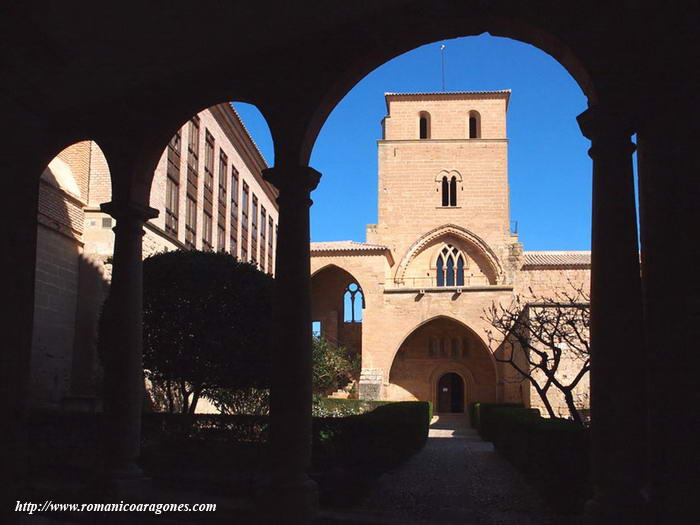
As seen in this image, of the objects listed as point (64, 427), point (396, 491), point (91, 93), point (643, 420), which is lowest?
point (396, 491)

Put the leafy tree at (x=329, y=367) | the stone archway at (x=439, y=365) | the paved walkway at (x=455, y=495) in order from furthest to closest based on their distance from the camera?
1. the stone archway at (x=439, y=365)
2. the leafy tree at (x=329, y=367)
3. the paved walkway at (x=455, y=495)

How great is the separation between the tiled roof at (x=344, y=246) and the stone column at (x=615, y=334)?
33.0 metres

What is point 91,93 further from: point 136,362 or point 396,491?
point 396,491

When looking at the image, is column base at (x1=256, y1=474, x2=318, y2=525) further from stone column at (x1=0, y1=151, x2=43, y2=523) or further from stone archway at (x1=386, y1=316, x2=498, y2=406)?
stone archway at (x1=386, y1=316, x2=498, y2=406)

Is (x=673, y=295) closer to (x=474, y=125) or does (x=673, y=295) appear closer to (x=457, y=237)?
(x=457, y=237)

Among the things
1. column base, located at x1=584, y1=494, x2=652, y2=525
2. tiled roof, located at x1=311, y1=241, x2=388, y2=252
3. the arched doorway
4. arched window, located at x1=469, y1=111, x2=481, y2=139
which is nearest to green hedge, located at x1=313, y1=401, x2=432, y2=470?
column base, located at x1=584, y1=494, x2=652, y2=525

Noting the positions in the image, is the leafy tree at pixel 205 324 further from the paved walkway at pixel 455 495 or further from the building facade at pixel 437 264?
the building facade at pixel 437 264

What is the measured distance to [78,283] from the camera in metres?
17.1

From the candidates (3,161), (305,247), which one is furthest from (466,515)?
(3,161)

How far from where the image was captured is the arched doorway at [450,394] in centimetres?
3962

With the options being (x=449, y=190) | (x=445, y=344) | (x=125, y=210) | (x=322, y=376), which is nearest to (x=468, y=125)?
(x=449, y=190)

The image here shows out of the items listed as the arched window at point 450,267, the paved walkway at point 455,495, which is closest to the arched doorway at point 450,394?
the arched window at point 450,267

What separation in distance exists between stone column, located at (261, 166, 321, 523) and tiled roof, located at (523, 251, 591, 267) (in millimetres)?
33189

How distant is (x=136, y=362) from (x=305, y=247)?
2540mm
